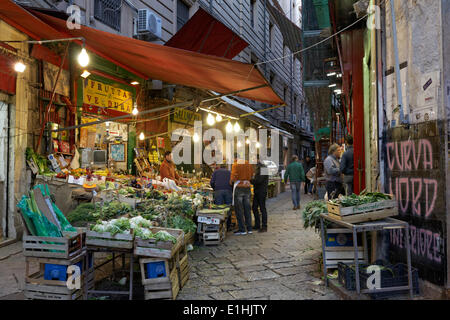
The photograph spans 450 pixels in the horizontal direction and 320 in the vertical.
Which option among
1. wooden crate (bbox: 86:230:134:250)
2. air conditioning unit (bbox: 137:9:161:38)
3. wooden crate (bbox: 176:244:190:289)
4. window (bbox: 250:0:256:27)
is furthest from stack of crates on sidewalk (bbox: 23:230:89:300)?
window (bbox: 250:0:256:27)

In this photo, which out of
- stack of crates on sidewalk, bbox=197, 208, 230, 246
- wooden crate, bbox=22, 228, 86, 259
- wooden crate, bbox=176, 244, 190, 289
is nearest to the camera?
wooden crate, bbox=22, 228, 86, 259

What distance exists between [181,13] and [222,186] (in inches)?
325

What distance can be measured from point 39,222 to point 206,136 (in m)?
12.5

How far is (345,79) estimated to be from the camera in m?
9.89

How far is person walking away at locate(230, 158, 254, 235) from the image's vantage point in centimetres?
836

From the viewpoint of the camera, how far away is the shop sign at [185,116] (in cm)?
1311

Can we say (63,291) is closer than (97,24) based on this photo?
Yes

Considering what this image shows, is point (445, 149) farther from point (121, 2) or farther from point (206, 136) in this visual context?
point (206, 136)

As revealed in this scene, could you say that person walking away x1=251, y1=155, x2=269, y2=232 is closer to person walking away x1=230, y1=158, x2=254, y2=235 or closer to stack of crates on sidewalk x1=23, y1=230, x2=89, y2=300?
person walking away x1=230, y1=158, x2=254, y2=235

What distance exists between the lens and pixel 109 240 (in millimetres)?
4109

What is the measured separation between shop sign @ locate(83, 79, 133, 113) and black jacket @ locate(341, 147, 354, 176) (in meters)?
6.38

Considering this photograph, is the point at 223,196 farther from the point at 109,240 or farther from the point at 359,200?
the point at 109,240

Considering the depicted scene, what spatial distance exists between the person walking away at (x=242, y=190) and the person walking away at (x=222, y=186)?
12.5 inches
